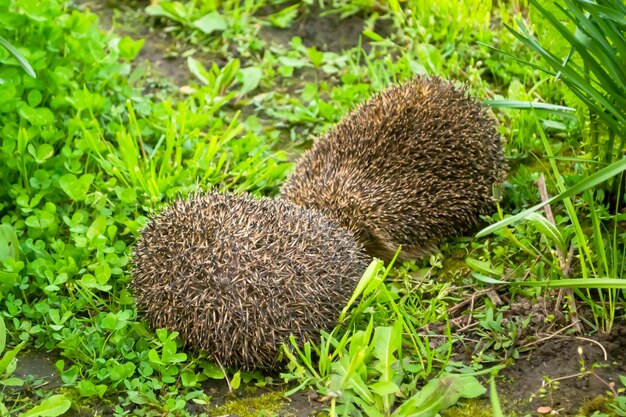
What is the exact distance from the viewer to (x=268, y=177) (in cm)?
523

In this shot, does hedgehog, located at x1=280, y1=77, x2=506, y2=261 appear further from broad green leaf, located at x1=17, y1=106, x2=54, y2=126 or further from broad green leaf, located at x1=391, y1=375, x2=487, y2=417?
broad green leaf, located at x1=17, y1=106, x2=54, y2=126

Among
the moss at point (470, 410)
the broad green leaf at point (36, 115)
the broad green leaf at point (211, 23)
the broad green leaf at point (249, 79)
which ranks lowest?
the moss at point (470, 410)

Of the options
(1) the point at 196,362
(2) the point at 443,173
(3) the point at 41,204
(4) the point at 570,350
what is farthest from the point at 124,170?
(4) the point at 570,350

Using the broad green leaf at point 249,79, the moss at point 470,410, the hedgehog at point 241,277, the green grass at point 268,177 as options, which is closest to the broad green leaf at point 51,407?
the green grass at point 268,177

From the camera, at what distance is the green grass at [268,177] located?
3.65 m

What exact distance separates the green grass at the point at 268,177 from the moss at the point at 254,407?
4cm

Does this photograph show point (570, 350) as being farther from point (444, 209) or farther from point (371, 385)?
point (444, 209)

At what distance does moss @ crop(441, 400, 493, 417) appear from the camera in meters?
3.48

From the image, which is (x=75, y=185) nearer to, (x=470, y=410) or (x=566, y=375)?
(x=470, y=410)

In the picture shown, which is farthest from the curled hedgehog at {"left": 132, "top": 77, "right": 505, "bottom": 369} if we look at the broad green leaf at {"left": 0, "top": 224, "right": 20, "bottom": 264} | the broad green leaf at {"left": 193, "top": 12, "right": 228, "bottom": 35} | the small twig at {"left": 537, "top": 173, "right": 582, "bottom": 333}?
the broad green leaf at {"left": 193, "top": 12, "right": 228, "bottom": 35}

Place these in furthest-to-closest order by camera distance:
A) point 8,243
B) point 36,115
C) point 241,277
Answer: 1. point 36,115
2. point 8,243
3. point 241,277

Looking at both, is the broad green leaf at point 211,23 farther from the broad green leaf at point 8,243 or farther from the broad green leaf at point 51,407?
the broad green leaf at point 51,407

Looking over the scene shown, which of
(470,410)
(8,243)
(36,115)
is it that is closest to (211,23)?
(36,115)

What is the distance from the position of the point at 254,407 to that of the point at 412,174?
1.67 m
